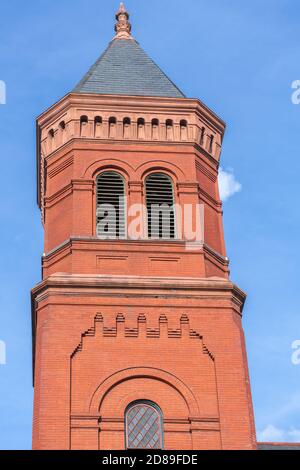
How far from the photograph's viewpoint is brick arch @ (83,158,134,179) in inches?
1203

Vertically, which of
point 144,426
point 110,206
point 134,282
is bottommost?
point 144,426

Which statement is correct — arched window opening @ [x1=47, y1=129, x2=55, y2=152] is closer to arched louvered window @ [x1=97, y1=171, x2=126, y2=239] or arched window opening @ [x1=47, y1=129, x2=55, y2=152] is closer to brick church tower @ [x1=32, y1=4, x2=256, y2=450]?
brick church tower @ [x1=32, y1=4, x2=256, y2=450]

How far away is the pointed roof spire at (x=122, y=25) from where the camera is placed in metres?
37.6

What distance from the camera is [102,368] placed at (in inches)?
1040

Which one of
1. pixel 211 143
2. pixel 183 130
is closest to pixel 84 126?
pixel 183 130

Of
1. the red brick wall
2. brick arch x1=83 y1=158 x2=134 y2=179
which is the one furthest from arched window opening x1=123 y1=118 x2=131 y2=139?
brick arch x1=83 y1=158 x2=134 y2=179

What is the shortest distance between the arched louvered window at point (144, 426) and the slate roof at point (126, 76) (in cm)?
1024

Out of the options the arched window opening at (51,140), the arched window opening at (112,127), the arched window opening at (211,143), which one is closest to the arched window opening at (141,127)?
the arched window opening at (112,127)

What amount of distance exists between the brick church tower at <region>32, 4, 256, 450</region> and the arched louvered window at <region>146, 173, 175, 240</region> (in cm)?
3

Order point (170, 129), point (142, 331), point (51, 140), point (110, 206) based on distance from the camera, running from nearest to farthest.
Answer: point (142, 331)
point (110, 206)
point (170, 129)
point (51, 140)

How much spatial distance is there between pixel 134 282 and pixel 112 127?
562 centimetres

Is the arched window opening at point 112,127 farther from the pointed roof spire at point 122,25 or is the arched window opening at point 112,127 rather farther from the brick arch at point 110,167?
the pointed roof spire at point 122,25

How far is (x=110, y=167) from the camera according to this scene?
101 feet

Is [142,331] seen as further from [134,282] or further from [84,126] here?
[84,126]
